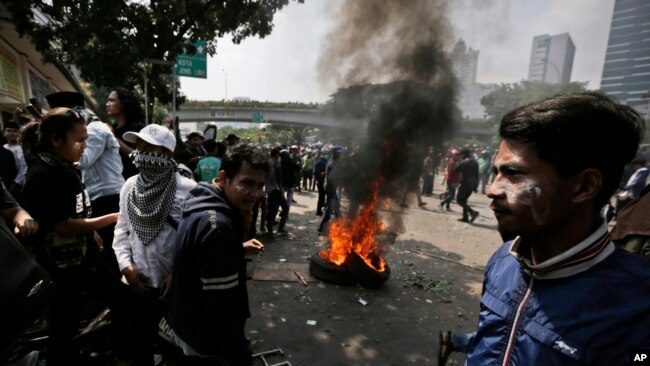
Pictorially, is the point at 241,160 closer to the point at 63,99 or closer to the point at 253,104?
the point at 63,99

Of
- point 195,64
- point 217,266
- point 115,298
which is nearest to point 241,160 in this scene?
point 217,266

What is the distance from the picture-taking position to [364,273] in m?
5.18

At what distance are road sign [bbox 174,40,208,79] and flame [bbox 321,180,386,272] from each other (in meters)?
8.02

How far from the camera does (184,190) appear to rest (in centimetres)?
256

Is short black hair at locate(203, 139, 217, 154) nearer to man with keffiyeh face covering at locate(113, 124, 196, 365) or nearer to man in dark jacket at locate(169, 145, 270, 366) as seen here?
man with keffiyeh face covering at locate(113, 124, 196, 365)

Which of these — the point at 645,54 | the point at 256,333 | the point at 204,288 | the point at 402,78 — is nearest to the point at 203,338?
the point at 204,288

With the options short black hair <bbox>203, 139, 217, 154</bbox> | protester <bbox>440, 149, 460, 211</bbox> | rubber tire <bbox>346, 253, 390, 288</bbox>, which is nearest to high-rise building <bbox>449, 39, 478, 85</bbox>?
protester <bbox>440, 149, 460, 211</bbox>

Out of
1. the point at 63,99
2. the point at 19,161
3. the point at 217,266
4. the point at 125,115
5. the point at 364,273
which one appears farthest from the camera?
the point at 19,161

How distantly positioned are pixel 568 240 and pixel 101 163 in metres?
3.93

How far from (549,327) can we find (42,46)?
11259 mm

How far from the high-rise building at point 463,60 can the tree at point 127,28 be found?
557cm

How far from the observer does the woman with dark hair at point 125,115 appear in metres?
3.85

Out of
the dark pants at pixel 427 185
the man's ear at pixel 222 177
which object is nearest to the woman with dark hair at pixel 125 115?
the man's ear at pixel 222 177

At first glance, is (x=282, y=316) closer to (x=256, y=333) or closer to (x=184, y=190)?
(x=256, y=333)
